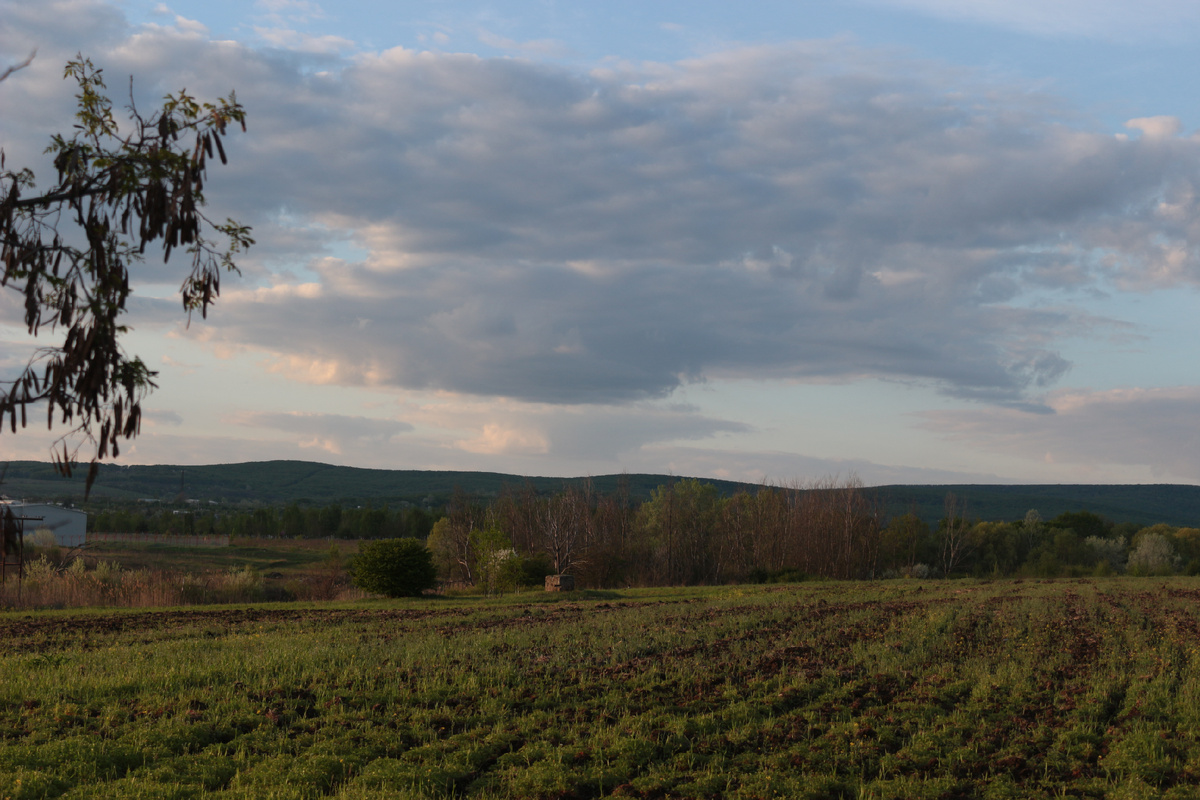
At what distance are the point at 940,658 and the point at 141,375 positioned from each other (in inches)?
593

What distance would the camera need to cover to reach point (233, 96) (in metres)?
7.59

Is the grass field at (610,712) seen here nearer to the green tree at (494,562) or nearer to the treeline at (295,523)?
the green tree at (494,562)

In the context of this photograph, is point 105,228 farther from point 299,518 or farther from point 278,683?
point 299,518

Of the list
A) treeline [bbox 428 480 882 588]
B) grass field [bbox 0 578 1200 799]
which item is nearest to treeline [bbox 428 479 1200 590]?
treeline [bbox 428 480 882 588]

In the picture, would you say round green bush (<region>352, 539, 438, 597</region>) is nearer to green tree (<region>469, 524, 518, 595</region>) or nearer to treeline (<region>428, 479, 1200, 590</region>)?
green tree (<region>469, 524, 518, 595</region>)

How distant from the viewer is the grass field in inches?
373

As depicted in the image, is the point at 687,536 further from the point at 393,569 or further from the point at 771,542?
the point at 393,569

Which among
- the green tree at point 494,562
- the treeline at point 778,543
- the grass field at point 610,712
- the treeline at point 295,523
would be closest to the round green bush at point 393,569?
the green tree at point 494,562

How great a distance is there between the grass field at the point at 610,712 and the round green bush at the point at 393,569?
16749mm

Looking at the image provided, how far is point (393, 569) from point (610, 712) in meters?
27.7

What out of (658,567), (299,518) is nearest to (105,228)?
(658,567)

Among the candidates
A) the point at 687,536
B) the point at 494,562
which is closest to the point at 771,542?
the point at 687,536

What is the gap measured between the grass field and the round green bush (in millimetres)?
16749

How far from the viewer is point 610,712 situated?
1244 cm
